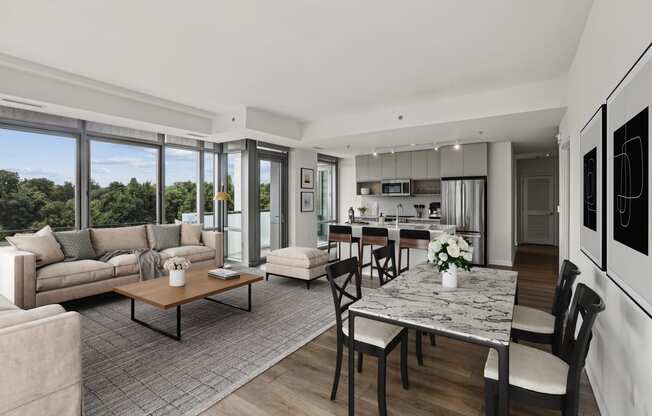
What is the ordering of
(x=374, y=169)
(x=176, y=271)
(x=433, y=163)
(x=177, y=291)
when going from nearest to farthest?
(x=177, y=291) < (x=176, y=271) < (x=433, y=163) < (x=374, y=169)

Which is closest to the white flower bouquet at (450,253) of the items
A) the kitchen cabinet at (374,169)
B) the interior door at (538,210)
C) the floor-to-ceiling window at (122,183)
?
the floor-to-ceiling window at (122,183)

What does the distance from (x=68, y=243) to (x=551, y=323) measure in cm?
544

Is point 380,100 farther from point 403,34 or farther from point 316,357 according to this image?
point 316,357

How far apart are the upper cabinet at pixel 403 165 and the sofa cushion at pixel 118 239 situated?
548cm

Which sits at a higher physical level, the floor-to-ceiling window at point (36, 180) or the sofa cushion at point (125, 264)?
the floor-to-ceiling window at point (36, 180)

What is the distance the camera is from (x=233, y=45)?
320 cm

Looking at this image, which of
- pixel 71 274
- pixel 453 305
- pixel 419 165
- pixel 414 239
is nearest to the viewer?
pixel 453 305

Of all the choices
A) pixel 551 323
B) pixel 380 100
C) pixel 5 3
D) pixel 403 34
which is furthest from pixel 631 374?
pixel 5 3

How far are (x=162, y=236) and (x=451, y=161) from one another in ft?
19.1

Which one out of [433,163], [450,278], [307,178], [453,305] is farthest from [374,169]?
[453,305]

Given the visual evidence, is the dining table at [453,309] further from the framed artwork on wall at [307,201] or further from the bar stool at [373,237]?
the framed artwork on wall at [307,201]

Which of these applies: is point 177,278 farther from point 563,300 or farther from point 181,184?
point 563,300

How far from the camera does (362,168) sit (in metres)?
8.28

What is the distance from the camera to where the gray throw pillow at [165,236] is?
5293 mm
